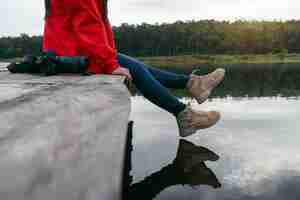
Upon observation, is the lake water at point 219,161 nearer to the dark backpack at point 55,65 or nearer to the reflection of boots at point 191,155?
the reflection of boots at point 191,155

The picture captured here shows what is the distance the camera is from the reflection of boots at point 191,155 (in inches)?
136

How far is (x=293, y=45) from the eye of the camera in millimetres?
95812

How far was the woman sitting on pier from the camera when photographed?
324 centimetres

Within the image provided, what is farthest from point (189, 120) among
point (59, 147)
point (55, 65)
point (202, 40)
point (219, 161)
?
Answer: point (202, 40)

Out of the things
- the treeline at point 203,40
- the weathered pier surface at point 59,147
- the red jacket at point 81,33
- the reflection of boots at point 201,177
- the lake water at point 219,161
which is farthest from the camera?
the treeline at point 203,40

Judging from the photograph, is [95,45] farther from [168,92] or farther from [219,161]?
[219,161]

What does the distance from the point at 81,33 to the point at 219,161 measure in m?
1.47

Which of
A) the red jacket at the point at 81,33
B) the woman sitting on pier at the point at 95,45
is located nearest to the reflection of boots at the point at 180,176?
the woman sitting on pier at the point at 95,45

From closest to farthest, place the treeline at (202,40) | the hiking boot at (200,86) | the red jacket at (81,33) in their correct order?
the red jacket at (81,33) < the hiking boot at (200,86) < the treeline at (202,40)

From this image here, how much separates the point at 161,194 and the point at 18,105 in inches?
70.6

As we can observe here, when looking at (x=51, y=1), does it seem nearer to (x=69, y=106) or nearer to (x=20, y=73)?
(x=20, y=73)

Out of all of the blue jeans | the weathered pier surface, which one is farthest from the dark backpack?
the weathered pier surface

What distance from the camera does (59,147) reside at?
33.3 inches

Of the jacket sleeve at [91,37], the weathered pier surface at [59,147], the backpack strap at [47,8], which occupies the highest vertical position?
the backpack strap at [47,8]
